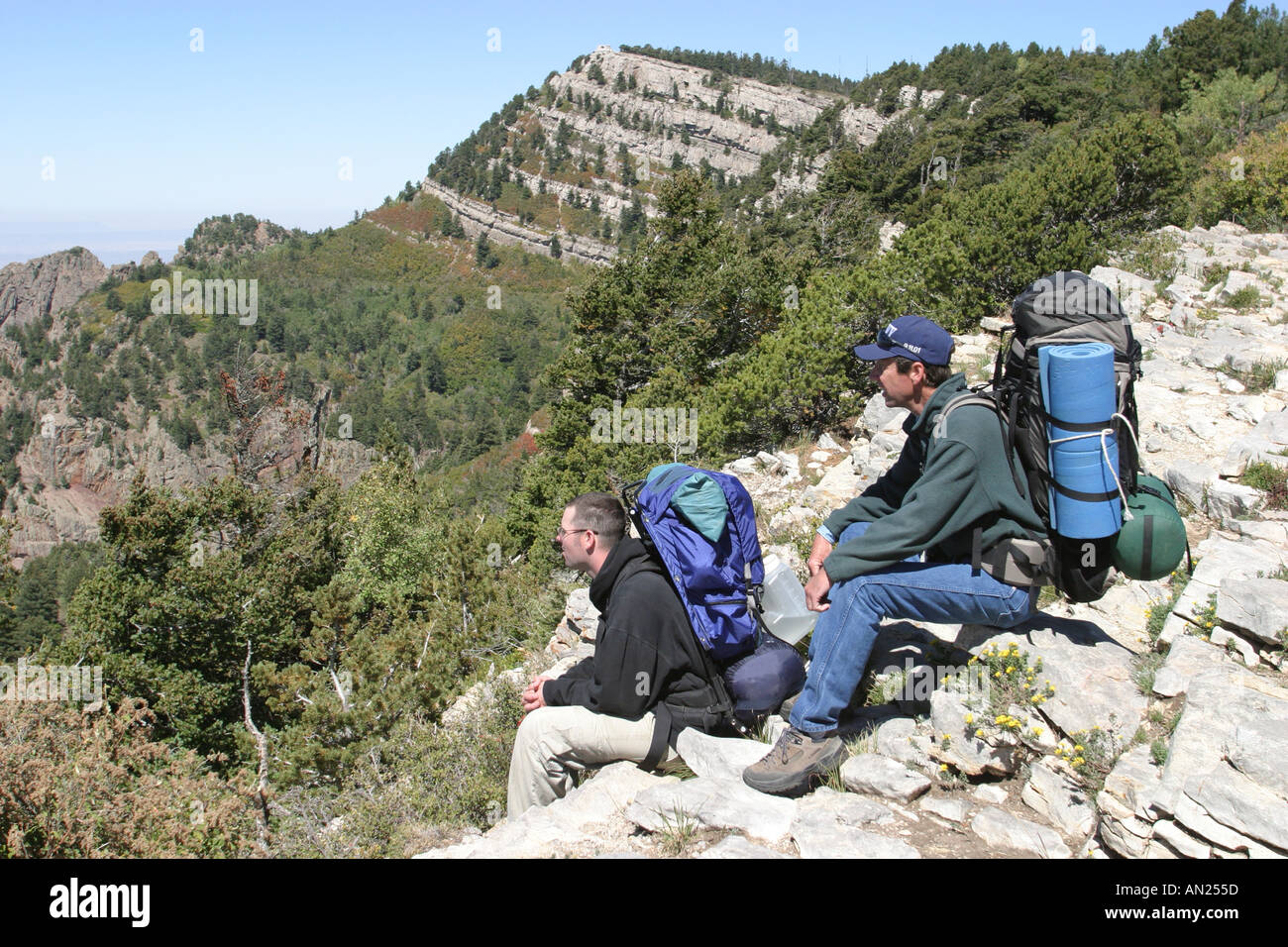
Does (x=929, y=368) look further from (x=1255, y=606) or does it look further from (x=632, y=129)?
(x=632, y=129)

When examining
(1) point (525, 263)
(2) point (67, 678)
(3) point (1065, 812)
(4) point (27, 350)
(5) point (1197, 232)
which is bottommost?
(2) point (67, 678)

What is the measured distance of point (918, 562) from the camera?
3576 millimetres

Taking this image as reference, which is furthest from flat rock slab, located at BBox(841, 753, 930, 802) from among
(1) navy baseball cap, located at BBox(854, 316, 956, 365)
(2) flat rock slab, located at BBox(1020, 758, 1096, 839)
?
(1) navy baseball cap, located at BBox(854, 316, 956, 365)

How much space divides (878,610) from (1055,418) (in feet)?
3.60

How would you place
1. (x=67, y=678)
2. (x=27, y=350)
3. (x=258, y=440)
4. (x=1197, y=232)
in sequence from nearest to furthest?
(x=1197, y=232)
(x=67, y=678)
(x=258, y=440)
(x=27, y=350)

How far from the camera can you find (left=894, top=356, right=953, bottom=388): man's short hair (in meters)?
3.57

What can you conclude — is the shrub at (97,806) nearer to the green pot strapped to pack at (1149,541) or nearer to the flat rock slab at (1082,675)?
the flat rock slab at (1082,675)

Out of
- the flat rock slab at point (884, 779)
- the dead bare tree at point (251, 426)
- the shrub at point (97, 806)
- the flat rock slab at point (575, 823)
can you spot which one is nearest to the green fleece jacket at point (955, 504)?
the flat rock slab at point (884, 779)

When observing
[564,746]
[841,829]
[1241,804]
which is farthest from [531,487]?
[1241,804]

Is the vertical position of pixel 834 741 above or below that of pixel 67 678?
above

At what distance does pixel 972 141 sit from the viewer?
1740 inches
